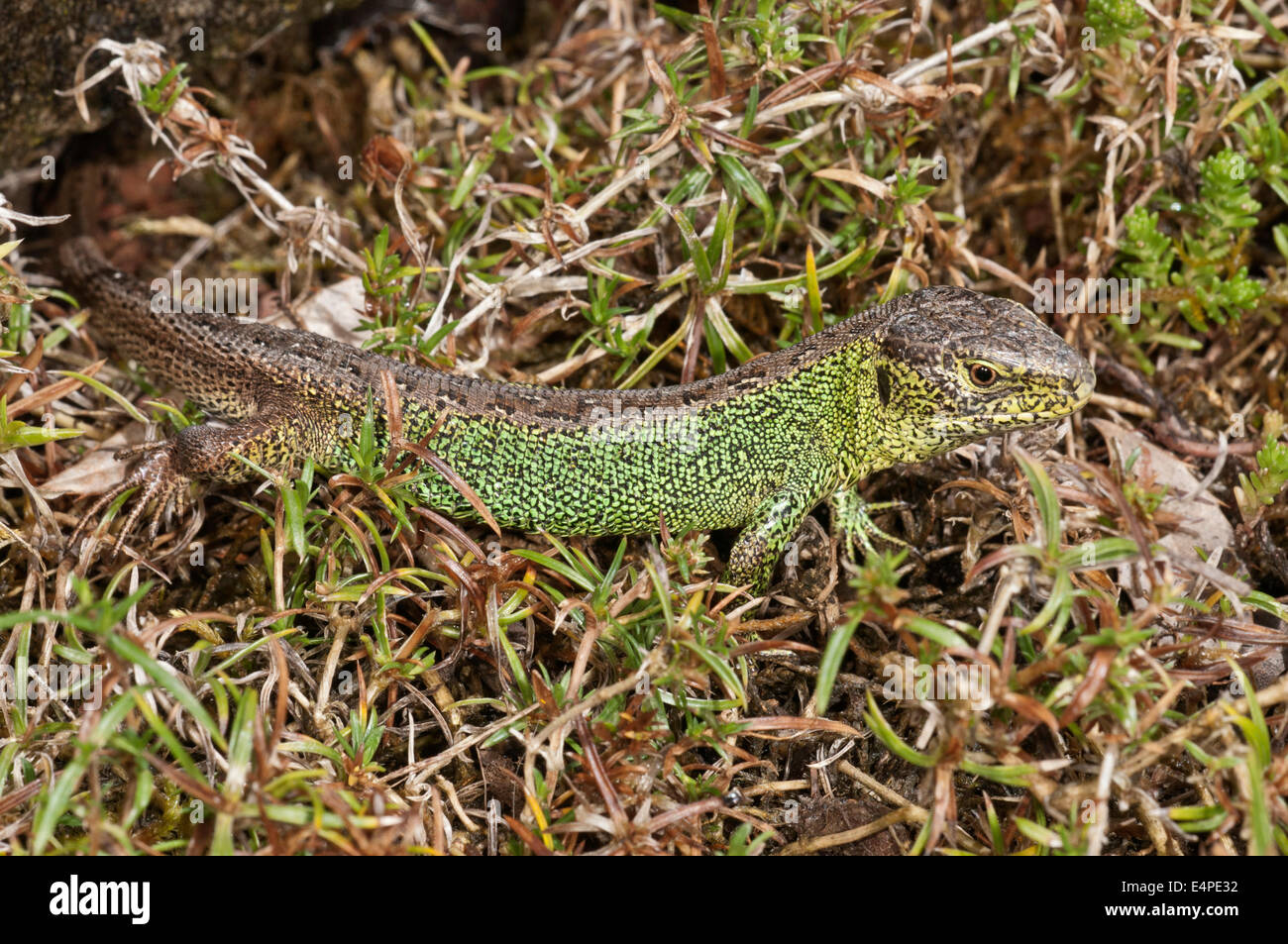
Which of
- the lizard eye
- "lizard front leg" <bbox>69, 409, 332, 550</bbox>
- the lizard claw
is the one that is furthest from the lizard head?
the lizard claw

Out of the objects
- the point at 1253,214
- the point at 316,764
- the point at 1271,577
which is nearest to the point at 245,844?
the point at 316,764

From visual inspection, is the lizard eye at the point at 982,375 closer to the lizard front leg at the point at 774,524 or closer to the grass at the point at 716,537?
the grass at the point at 716,537

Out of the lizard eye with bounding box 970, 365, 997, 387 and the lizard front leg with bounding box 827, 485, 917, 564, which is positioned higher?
the lizard eye with bounding box 970, 365, 997, 387

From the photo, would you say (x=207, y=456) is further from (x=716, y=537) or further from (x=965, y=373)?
(x=965, y=373)

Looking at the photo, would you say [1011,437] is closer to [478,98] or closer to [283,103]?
[478,98]

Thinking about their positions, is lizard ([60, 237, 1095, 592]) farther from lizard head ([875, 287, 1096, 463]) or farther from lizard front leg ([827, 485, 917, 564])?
lizard front leg ([827, 485, 917, 564])

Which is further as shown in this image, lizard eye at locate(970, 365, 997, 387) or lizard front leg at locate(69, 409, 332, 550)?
lizard front leg at locate(69, 409, 332, 550)

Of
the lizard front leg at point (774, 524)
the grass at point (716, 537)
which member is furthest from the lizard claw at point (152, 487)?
the lizard front leg at point (774, 524)
